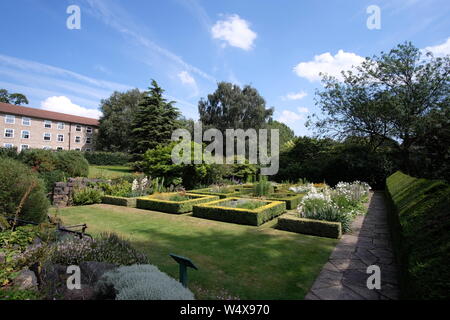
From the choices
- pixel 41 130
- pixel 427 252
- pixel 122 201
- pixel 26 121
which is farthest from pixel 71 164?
pixel 41 130

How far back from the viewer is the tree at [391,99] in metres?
16.9

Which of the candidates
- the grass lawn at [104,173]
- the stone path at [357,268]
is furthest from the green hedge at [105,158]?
the stone path at [357,268]

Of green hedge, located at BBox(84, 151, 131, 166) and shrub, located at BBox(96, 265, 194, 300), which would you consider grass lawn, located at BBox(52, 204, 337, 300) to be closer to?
shrub, located at BBox(96, 265, 194, 300)

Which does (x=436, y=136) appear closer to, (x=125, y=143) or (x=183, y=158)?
(x=183, y=158)

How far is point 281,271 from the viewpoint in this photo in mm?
4000

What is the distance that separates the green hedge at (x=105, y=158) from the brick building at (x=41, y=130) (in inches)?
399

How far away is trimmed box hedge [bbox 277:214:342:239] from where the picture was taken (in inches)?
231

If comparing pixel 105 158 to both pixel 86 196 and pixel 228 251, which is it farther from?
pixel 228 251

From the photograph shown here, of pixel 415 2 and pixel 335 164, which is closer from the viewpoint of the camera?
pixel 415 2

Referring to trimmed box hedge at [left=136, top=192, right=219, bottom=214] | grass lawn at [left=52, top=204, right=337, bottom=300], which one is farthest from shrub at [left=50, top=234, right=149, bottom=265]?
trimmed box hedge at [left=136, top=192, right=219, bottom=214]

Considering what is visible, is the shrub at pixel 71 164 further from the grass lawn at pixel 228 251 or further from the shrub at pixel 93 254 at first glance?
the shrub at pixel 93 254

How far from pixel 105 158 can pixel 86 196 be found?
22.5m

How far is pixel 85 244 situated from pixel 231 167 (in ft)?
50.3
